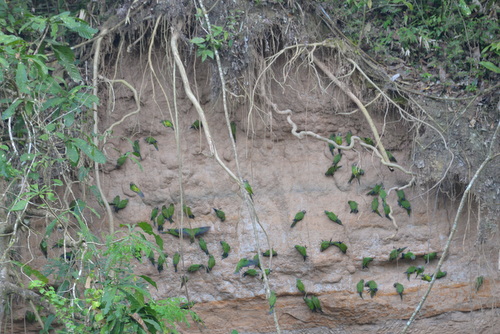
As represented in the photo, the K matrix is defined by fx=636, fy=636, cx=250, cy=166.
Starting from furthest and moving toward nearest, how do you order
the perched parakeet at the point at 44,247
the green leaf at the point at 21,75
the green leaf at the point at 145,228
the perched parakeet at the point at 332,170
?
1. the perched parakeet at the point at 332,170
2. the perched parakeet at the point at 44,247
3. the green leaf at the point at 145,228
4. the green leaf at the point at 21,75

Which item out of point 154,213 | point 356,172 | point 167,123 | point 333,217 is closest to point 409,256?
point 333,217

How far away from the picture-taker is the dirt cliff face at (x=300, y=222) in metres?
5.50

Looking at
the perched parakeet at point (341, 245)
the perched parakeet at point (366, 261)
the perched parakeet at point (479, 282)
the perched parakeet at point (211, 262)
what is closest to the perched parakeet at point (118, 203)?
the perched parakeet at point (211, 262)

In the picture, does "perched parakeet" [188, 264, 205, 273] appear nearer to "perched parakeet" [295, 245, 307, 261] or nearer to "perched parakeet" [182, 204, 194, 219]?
"perched parakeet" [182, 204, 194, 219]

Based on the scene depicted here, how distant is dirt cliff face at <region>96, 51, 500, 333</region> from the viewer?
5504 millimetres

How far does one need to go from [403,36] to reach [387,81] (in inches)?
17.5

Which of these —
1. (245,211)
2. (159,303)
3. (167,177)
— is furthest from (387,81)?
(159,303)

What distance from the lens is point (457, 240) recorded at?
558 cm

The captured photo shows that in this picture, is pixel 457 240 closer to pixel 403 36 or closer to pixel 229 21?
pixel 403 36

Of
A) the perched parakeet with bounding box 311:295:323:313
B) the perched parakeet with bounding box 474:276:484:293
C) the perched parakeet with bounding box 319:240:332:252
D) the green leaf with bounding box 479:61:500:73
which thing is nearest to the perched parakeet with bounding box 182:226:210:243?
the perched parakeet with bounding box 319:240:332:252

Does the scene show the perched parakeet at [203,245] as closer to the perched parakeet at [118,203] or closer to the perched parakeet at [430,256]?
the perched parakeet at [118,203]

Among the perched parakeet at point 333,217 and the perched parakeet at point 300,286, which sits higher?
the perched parakeet at point 333,217

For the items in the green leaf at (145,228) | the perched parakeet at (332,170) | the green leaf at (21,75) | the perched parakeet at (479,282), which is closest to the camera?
the green leaf at (21,75)

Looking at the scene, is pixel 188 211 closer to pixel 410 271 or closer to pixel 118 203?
pixel 118 203
